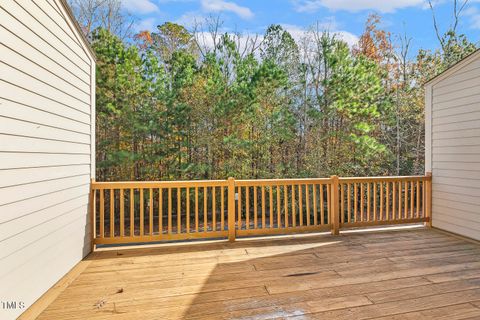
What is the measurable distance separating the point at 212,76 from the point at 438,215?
5.90m

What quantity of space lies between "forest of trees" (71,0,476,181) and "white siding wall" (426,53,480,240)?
2921 mm

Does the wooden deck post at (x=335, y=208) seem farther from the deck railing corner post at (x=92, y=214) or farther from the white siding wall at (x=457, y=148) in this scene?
the deck railing corner post at (x=92, y=214)

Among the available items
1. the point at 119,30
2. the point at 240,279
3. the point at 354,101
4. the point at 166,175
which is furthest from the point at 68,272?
the point at 119,30

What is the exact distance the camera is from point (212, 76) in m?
7.38

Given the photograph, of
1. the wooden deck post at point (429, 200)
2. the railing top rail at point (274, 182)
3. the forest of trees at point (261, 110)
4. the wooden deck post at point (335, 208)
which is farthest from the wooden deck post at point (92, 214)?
the wooden deck post at point (429, 200)

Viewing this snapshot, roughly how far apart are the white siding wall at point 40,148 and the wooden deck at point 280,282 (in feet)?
1.00

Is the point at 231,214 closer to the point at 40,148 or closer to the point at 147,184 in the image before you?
the point at 147,184

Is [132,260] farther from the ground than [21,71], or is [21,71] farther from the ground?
[21,71]

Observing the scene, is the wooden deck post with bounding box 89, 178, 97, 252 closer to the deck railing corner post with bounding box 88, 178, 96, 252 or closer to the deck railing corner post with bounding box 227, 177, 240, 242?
the deck railing corner post with bounding box 88, 178, 96, 252

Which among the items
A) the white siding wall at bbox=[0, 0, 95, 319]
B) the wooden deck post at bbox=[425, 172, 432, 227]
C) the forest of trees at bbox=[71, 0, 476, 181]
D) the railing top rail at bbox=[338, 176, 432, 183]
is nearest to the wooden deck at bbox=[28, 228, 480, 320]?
the white siding wall at bbox=[0, 0, 95, 319]

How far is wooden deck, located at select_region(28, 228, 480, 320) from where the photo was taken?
2.04 m

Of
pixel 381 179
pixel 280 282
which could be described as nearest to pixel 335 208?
pixel 381 179

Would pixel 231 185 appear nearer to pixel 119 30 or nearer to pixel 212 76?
pixel 212 76

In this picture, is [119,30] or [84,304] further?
[119,30]
